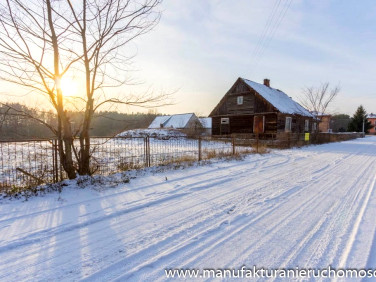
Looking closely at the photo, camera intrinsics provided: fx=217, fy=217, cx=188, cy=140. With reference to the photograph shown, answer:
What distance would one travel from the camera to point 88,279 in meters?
2.36

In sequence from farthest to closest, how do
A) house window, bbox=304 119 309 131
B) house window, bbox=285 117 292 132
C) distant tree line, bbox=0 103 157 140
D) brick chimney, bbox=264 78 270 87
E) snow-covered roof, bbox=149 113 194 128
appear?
snow-covered roof, bbox=149 113 194 128
house window, bbox=304 119 309 131
brick chimney, bbox=264 78 270 87
house window, bbox=285 117 292 132
distant tree line, bbox=0 103 157 140

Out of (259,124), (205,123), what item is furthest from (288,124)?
(205,123)

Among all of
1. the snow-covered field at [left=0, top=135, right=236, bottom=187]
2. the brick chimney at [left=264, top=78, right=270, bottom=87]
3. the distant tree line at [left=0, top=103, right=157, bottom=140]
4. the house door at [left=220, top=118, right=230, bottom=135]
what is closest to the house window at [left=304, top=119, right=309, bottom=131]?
the brick chimney at [left=264, top=78, right=270, bottom=87]

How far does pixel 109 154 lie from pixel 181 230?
10.7m

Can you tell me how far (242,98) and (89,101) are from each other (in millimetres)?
20339

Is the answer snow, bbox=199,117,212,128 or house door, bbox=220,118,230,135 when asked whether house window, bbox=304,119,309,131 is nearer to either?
house door, bbox=220,118,230,135

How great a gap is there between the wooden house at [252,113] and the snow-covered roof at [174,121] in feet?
65.6

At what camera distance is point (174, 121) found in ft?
161

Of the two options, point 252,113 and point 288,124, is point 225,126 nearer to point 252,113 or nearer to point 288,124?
point 252,113

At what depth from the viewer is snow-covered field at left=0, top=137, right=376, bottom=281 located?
8.58ft

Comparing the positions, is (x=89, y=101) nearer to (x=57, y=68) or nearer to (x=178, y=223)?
(x=57, y=68)

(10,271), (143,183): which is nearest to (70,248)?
(10,271)

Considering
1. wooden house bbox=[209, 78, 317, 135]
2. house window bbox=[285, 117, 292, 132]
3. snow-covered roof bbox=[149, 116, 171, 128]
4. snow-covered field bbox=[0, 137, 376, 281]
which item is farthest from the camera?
snow-covered roof bbox=[149, 116, 171, 128]

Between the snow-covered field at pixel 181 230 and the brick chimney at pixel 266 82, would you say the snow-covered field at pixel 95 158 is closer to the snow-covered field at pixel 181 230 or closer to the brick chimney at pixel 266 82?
the snow-covered field at pixel 181 230
